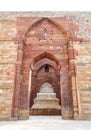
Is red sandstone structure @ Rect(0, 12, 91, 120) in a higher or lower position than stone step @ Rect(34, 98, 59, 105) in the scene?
higher

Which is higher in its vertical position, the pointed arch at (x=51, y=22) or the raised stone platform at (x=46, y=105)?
the pointed arch at (x=51, y=22)

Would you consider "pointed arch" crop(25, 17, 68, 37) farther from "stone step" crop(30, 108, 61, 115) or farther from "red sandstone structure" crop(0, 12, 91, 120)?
"stone step" crop(30, 108, 61, 115)

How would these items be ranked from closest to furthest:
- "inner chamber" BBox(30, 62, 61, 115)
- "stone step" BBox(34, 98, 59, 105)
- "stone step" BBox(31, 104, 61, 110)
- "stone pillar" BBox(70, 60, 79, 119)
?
1. "stone pillar" BBox(70, 60, 79, 119)
2. "inner chamber" BBox(30, 62, 61, 115)
3. "stone step" BBox(31, 104, 61, 110)
4. "stone step" BBox(34, 98, 59, 105)

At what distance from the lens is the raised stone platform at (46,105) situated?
36.6 ft

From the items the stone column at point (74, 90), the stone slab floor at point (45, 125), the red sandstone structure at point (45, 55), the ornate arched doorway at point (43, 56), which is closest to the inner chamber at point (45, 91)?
the red sandstone structure at point (45, 55)

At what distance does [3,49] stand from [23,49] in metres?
0.99

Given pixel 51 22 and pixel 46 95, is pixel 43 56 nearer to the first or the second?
pixel 51 22

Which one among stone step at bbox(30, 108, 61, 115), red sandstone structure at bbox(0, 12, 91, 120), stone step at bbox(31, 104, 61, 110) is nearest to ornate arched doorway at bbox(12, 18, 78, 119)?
red sandstone structure at bbox(0, 12, 91, 120)

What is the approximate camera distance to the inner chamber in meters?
11.3

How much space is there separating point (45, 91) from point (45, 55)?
5689mm

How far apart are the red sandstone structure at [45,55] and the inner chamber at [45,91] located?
13.1 ft

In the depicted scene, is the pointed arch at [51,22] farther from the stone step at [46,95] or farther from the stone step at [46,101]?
the stone step at [46,95]

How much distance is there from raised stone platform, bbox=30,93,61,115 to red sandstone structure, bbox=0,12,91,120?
3837mm

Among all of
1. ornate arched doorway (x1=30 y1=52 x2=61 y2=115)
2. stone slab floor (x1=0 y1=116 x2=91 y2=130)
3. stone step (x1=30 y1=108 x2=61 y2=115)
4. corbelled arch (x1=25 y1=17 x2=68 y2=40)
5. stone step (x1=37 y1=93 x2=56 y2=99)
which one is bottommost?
stone step (x1=30 y1=108 x2=61 y2=115)
